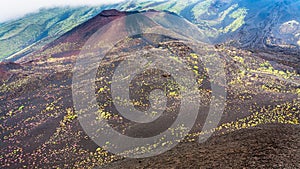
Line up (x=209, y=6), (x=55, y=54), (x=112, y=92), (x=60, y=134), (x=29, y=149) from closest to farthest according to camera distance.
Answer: (x=29, y=149), (x=60, y=134), (x=112, y=92), (x=55, y=54), (x=209, y=6)

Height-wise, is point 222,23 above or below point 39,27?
below

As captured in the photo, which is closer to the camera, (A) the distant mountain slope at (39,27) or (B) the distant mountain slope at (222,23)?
(B) the distant mountain slope at (222,23)

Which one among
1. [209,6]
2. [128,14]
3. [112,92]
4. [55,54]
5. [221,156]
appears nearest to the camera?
[221,156]

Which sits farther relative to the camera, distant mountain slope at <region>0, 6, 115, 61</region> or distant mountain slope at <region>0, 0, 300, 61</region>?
distant mountain slope at <region>0, 6, 115, 61</region>

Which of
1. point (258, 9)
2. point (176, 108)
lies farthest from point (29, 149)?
point (258, 9)

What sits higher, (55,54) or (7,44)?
(55,54)

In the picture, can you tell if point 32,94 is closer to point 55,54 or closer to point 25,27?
point 55,54

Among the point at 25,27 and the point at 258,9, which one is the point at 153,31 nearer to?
the point at 258,9

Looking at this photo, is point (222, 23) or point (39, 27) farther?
point (39, 27)

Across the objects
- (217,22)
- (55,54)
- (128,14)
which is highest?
(128,14)

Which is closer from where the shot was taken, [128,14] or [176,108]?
[176,108]
